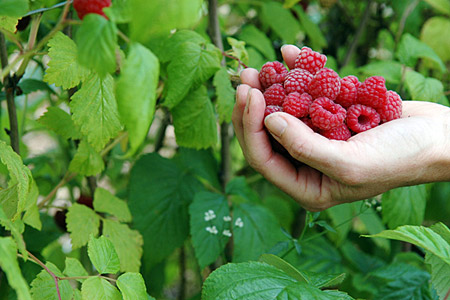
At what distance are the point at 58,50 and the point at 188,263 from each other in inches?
65.8

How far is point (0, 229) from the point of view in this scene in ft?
3.21

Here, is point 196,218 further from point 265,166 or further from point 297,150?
point 297,150

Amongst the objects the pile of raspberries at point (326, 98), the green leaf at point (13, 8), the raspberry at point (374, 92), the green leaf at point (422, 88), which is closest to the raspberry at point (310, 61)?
the pile of raspberries at point (326, 98)

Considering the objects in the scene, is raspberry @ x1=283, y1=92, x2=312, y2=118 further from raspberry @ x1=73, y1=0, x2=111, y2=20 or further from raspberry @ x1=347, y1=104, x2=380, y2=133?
raspberry @ x1=73, y1=0, x2=111, y2=20

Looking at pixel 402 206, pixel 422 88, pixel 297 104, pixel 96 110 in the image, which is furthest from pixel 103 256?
pixel 422 88

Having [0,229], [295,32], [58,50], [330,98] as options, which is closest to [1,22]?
[58,50]

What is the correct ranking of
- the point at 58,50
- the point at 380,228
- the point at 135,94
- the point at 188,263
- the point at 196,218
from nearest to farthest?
the point at 135,94 < the point at 58,50 < the point at 196,218 < the point at 380,228 < the point at 188,263

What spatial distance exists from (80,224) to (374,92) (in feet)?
2.22

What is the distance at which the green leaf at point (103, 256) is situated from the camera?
0.69 meters

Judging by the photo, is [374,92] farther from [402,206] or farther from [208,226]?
[208,226]

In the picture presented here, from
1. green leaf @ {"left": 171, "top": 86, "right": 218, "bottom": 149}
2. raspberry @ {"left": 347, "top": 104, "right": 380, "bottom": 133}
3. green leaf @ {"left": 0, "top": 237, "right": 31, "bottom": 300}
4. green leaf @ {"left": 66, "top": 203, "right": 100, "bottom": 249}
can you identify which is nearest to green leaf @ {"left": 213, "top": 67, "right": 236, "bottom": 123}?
green leaf @ {"left": 171, "top": 86, "right": 218, "bottom": 149}

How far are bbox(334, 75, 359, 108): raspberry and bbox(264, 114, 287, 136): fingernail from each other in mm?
211

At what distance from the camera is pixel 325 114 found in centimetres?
85

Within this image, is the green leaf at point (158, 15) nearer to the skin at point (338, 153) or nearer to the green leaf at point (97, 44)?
the green leaf at point (97, 44)
